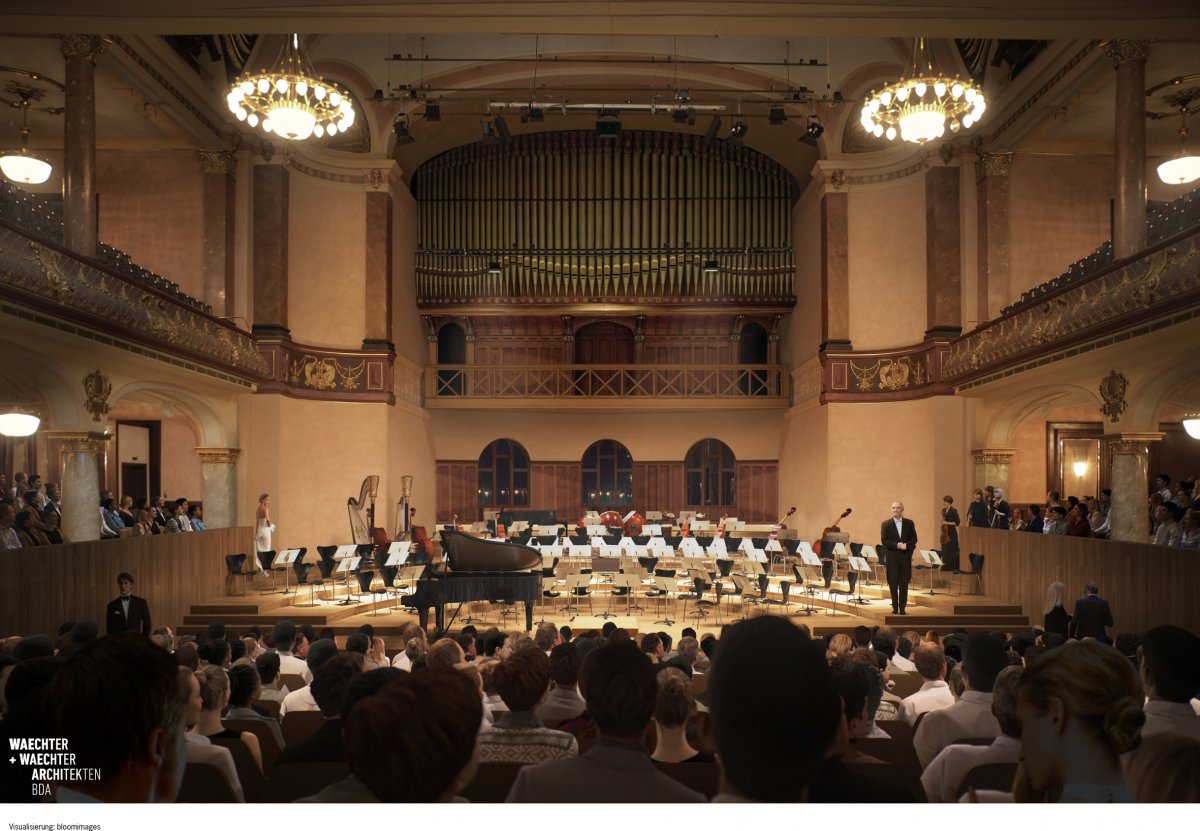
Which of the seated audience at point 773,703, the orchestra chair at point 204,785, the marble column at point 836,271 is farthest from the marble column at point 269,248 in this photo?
the seated audience at point 773,703

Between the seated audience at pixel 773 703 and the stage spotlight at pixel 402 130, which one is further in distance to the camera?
the stage spotlight at pixel 402 130

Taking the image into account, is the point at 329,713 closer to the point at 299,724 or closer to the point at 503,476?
the point at 299,724

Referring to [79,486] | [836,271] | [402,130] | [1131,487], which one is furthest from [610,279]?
[79,486]

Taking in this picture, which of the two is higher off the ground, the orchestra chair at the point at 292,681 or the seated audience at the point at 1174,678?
the seated audience at the point at 1174,678

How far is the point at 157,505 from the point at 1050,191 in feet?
48.8

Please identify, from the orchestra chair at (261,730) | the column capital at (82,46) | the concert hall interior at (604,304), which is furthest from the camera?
the column capital at (82,46)

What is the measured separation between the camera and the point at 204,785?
272 cm

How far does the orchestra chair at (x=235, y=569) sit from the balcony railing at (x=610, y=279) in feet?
31.8

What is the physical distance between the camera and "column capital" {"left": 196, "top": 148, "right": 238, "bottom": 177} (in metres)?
15.0

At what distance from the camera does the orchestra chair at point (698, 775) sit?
269 centimetres

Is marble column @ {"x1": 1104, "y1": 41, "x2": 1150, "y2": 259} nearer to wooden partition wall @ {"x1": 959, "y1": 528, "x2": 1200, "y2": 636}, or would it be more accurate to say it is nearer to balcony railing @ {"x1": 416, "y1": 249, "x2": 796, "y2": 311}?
wooden partition wall @ {"x1": 959, "y1": 528, "x2": 1200, "y2": 636}

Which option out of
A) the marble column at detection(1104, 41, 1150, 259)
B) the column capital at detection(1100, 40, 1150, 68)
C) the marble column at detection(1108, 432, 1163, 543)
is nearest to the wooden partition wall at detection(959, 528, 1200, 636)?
the marble column at detection(1108, 432, 1163, 543)

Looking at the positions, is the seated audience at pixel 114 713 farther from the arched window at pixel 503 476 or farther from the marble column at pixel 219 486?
the arched window at pixel 503 476

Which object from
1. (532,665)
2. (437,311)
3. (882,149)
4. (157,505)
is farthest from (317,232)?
(532,665)
